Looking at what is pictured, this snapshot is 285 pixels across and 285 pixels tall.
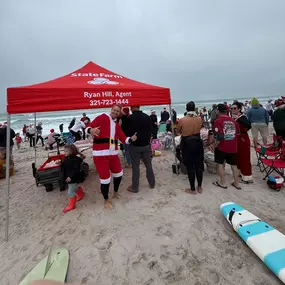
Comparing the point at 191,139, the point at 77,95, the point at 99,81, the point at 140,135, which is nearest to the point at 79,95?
the point at 77,95

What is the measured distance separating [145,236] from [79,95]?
7.75 ft

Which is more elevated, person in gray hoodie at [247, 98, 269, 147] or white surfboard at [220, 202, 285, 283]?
person in gray hoodie at [247, 98, 269, 147]

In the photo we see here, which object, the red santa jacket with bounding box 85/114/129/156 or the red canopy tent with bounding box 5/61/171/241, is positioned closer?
the red canopy tent with bounding box 5/61/171/241

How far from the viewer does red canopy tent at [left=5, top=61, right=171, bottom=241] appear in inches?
92.7

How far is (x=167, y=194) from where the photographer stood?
3.24 m

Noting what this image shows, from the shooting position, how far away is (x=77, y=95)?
2715mm

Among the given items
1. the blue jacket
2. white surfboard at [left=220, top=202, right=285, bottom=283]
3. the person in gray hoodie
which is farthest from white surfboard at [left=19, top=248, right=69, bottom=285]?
the blue jacket

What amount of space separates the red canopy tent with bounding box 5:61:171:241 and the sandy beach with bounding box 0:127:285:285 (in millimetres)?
582

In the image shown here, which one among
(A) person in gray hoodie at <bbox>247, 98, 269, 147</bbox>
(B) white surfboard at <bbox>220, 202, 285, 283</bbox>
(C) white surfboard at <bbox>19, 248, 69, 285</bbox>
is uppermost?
(A) person in gray hoodie at <bbox>247, 98, 269, 147</bbox>

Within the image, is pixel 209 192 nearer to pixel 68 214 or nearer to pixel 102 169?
pixel 102 169

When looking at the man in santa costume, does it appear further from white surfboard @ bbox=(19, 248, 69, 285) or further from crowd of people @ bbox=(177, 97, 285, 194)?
crowd of people @ bbox=(177, 97, 285, 194)

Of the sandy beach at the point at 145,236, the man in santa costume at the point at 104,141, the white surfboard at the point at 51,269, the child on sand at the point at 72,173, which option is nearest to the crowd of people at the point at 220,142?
the sandy beach at the point at 145,236

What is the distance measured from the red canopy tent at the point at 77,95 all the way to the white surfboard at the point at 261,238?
2.42m

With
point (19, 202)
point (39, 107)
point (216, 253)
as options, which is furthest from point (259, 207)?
point (19, 202)
